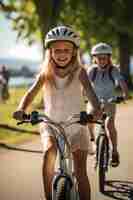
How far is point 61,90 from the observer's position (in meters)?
5.23

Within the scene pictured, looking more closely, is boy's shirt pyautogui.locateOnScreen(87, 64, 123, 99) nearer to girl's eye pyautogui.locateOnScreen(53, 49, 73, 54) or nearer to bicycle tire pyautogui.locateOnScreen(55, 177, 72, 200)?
girl's eye pyautogui.locateOnScreen(53, 49, 73, 54)

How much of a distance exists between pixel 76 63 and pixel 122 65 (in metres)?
31.0

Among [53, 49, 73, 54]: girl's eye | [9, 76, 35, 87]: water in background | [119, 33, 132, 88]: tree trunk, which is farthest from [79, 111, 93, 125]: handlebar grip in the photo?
[9, 76, 35, 87]: water in background

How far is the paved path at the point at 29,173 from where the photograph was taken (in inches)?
291

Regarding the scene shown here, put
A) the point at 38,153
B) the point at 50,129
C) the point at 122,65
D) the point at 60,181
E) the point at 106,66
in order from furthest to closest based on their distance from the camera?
the point at 122,65
the point at 38,153
the point at 106,66
the point at 50,129
the point at 60,181

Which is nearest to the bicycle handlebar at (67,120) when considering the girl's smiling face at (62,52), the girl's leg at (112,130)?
the girl's smiling face at (62,52)

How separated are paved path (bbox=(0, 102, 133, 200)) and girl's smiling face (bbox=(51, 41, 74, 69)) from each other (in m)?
2.21

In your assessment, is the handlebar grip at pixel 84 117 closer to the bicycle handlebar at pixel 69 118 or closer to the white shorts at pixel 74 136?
the bicycle handlebar at pixel 69 118

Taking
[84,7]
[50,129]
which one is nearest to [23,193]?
[50,129]

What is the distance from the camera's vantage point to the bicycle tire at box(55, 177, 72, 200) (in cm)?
475

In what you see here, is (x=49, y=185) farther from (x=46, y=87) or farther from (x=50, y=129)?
(x=46, y=87)

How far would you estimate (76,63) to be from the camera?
5270 mm

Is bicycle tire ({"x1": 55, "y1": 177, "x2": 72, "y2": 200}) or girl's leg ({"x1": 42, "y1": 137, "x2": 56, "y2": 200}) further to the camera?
girl's leg ({"x1": 42, "y1": 137, "x2": 56, "y2": 200})

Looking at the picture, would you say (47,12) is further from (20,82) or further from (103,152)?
(20,82)
